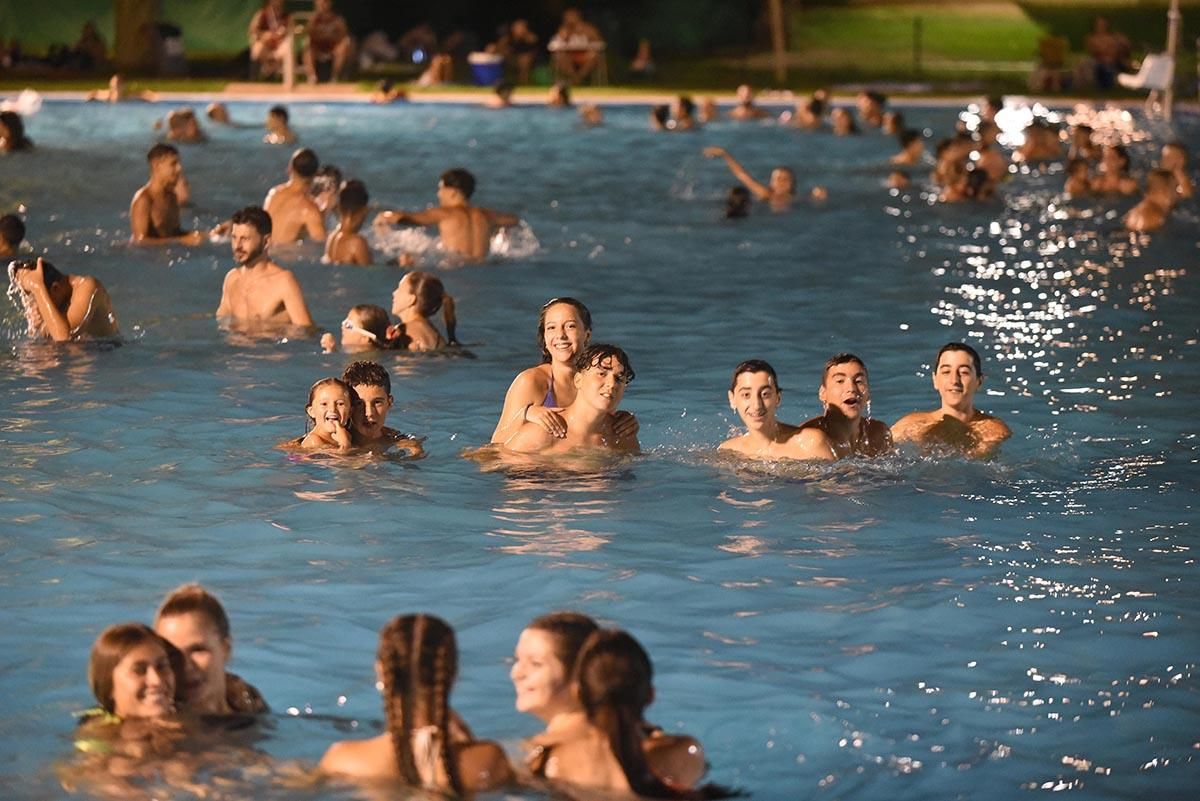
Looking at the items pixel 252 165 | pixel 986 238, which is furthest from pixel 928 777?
pixel 252 165

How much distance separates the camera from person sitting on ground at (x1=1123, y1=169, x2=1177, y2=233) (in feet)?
57.6

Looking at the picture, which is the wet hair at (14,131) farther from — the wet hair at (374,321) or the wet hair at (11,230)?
the wet hair at (374,321)

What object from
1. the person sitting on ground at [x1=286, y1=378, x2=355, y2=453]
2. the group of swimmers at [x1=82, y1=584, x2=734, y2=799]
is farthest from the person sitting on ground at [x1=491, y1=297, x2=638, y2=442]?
the group of swimmers at [x1=82, y1=584, x2=734, y2=799]

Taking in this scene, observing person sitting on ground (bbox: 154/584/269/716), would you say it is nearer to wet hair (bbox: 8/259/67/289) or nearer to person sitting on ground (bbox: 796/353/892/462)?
person sitting on ground (bbox: 796/353/892/462)

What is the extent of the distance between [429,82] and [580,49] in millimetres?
3154

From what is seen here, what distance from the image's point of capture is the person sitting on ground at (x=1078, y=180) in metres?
20.0

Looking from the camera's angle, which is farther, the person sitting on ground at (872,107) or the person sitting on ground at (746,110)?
the person sitting on ground at (746,110)

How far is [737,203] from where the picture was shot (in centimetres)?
1812

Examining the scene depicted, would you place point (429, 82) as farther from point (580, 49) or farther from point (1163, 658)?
point (1163, 658)

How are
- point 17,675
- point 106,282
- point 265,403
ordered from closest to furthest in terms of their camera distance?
1. point 17,675
2. point 265,403
3. point 106,282

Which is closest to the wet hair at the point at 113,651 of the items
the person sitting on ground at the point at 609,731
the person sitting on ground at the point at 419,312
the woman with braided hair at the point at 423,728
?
the woman with braided hair at the point at 423,728

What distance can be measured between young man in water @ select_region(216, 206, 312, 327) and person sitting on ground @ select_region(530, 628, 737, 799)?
7071 mm

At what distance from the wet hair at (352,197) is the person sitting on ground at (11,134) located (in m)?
8.41

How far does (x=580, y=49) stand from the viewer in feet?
111
